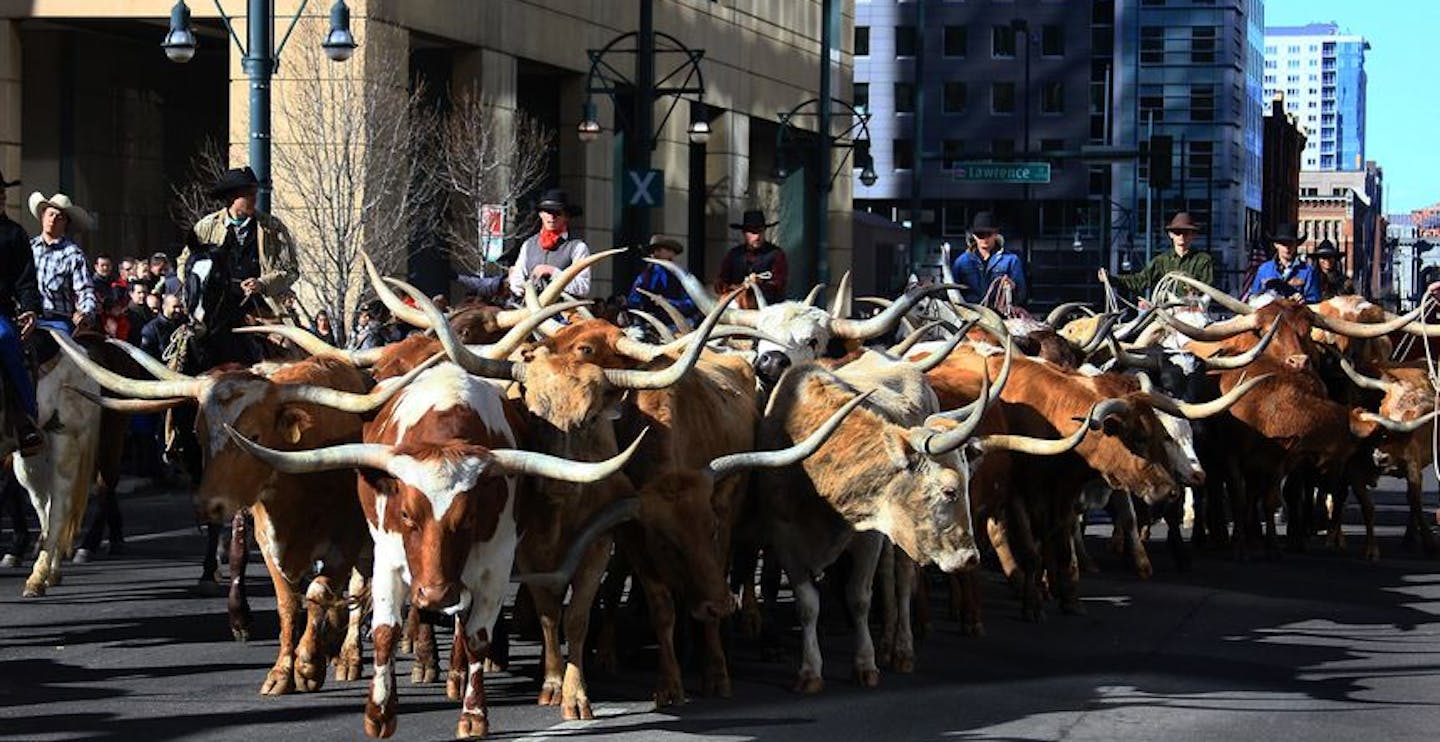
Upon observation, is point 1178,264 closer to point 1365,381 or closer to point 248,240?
point 1365,381

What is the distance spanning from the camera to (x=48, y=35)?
3634 centimetres

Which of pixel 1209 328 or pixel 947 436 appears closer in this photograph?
pixel 947 436

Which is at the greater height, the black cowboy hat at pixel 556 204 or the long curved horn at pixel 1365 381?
the black cowboy hat at pixel 556 204

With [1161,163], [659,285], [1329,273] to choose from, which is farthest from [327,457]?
[1161,163]

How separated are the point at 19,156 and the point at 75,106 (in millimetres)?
1796

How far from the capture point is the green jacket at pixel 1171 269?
22.1 metres

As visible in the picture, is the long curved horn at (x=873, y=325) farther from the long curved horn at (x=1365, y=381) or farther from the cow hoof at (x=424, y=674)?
the long curved horn at (x=1365, y=381)

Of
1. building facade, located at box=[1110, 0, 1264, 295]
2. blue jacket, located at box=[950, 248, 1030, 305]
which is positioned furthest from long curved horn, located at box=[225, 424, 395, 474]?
building facade, located at box=[1110, 0, 1264, 295]

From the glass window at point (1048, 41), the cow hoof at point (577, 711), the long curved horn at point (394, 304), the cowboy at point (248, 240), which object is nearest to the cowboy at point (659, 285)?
the cowboy at point (248, 240)

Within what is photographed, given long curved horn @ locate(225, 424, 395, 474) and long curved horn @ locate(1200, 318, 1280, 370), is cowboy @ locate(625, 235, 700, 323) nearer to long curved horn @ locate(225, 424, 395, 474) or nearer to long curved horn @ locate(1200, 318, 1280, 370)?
long curved horn @ locate(1200, 318, 1280, 370)

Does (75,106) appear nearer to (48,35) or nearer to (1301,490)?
(48,35)

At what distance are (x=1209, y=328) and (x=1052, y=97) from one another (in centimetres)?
8436

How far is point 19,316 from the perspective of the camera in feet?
47.4

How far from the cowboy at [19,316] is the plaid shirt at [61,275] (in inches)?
38.1
